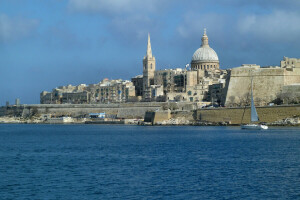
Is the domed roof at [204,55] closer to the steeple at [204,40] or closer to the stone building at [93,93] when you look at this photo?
the steeple at [204,40]

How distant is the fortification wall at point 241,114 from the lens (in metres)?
41.9

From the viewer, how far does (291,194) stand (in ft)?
48.0

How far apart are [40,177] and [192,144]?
12599 millimetres

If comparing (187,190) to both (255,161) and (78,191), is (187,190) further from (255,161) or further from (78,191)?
(255,161)

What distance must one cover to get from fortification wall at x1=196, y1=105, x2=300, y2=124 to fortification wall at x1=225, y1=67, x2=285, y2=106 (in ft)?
11.4

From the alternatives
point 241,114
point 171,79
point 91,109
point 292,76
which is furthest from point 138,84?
point 241,114

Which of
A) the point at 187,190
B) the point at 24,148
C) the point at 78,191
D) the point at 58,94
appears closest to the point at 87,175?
the point at 78,191

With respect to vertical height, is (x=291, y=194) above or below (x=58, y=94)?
below

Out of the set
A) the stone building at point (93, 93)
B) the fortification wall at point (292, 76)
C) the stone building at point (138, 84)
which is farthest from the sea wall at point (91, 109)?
the fortification wall at point (292, 76)

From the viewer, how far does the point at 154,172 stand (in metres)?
18.7

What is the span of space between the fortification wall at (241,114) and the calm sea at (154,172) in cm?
1391

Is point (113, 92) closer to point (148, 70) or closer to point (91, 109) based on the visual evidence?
point (148, 70)

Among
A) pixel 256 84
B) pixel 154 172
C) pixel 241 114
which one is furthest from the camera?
pixel 256 84

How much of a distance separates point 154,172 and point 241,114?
93.0 ft
